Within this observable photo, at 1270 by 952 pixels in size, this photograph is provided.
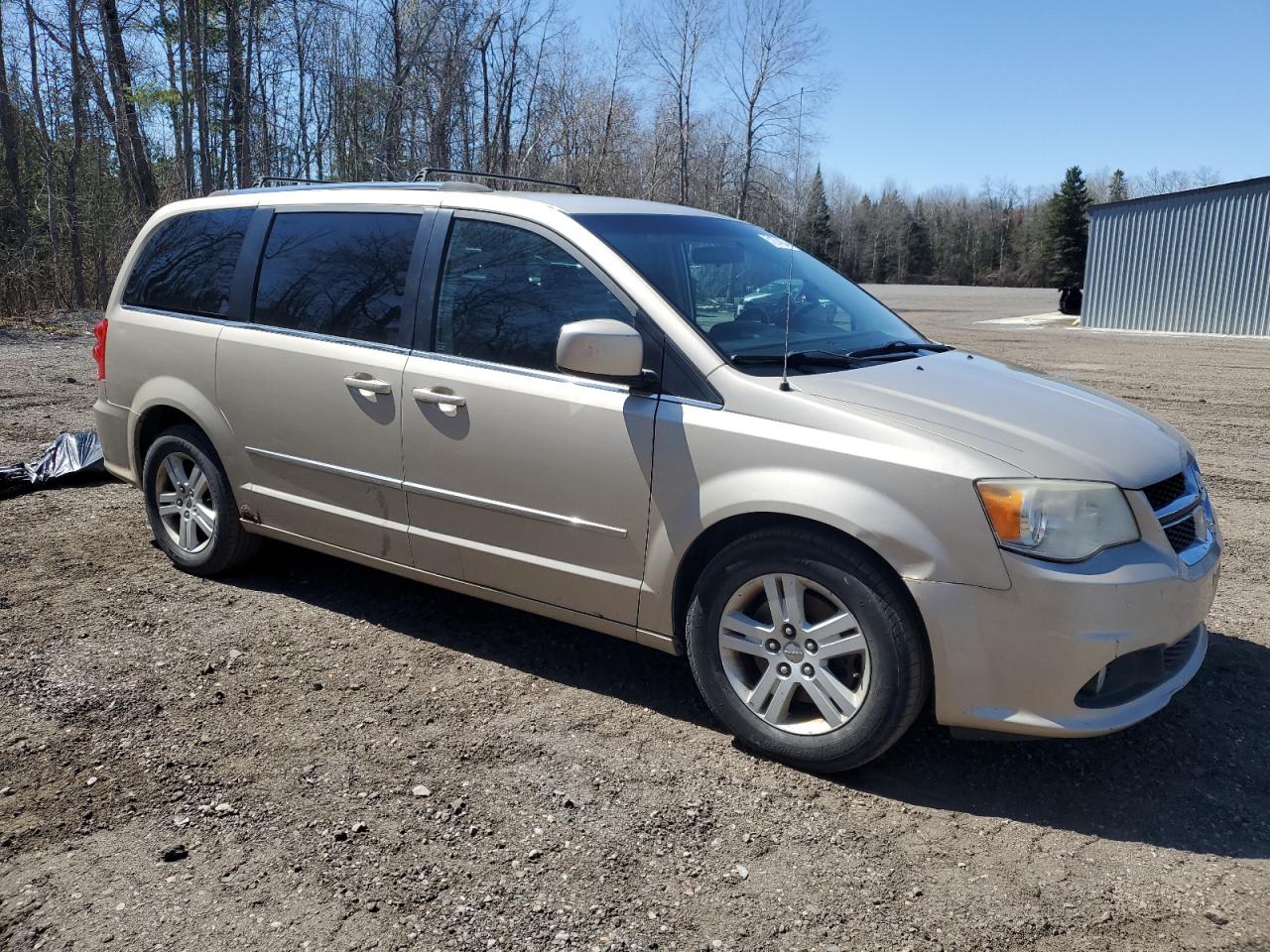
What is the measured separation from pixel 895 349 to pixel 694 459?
1217mm

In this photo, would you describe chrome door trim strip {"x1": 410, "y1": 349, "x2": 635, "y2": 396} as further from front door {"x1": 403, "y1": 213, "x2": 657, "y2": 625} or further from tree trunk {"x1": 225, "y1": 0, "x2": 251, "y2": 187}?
tree trunk {"x1": 225, "y1": 0, "x2": 251, "y2": 187}

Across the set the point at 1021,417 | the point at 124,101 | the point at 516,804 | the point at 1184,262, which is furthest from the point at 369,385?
the point at 1184,262

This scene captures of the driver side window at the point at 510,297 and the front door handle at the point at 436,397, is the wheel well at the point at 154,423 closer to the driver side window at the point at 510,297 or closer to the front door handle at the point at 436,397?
the front door handle at the point at 436,397

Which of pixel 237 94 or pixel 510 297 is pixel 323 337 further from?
pixel 237 94

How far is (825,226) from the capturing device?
167 feet

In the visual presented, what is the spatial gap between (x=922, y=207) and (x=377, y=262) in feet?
346

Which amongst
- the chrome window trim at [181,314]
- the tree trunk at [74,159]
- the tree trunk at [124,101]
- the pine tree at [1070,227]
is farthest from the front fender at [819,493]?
the pine tree at [1070,227]

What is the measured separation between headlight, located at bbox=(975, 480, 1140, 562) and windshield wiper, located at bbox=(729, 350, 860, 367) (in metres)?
0.92

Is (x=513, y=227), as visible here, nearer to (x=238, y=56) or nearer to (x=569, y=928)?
(x=569, y=928)

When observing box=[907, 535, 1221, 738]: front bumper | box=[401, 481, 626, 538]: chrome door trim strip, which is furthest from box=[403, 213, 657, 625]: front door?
box=[907, 535, 1221, 738]: front bumper

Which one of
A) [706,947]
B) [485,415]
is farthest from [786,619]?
[485,415]

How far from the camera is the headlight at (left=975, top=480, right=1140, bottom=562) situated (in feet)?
9.87

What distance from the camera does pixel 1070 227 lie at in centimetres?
7400

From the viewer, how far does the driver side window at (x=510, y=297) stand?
154 inches
